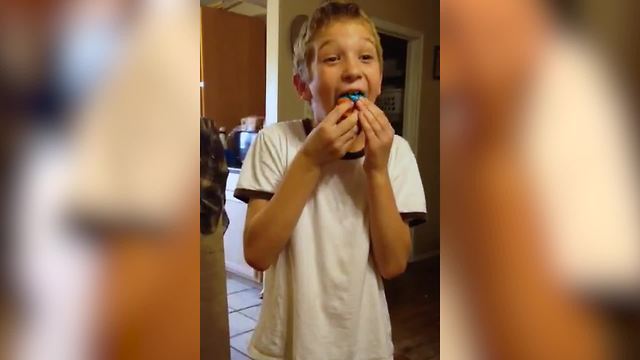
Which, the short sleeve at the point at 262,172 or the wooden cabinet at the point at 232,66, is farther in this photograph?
the wooden cabinet at the point at 232,66

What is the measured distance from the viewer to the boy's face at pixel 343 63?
486 millimetres

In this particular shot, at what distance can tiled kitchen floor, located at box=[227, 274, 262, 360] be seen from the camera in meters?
2.08

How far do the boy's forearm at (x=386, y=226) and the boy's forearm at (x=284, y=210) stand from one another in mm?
68

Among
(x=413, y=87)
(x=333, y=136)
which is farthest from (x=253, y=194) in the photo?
(x=413, y=87)

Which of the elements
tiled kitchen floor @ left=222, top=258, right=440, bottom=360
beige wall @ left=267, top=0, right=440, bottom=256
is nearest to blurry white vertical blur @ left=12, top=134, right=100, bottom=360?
tiled kitchen floor @ left=222, top=258, right=440, bottom=360

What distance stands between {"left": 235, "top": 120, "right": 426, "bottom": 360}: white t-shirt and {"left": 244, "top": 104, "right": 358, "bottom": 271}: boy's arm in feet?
0.11

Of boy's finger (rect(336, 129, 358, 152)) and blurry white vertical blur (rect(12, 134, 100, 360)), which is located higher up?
boy's finger (rect(336, 129, 358, 152))

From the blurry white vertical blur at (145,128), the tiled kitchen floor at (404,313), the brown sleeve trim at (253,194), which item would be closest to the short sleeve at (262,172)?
the brown sleeve trim at (253,194)

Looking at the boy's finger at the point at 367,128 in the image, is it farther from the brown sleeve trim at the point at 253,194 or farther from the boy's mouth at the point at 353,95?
the brown sleeve trim at the point at 253,194

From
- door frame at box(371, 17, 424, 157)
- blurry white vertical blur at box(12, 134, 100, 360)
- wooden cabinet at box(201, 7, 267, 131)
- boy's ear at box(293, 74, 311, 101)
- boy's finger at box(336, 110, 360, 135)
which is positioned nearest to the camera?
blurry white vertical blur at box(12, 134, 100, 360)

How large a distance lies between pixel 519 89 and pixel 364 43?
343mm

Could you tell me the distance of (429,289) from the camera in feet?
9.84

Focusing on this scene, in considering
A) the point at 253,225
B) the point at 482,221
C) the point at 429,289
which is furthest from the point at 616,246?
the point at 429,289

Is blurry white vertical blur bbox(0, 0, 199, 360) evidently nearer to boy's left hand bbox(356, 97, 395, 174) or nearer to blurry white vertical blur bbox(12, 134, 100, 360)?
blurry white vertical blur bbox(12, 134, 100, 360)
